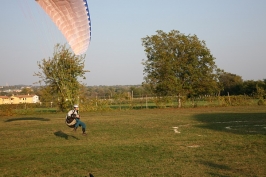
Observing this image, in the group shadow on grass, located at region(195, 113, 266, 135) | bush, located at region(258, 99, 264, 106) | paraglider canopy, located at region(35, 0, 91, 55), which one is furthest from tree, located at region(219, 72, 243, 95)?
paraglider canopy, located at region(35, 0, 91, 55)

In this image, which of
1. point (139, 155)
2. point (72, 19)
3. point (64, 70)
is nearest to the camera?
point (139, 155)

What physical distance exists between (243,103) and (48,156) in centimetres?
3446

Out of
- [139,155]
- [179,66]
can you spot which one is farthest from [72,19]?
[179,66]

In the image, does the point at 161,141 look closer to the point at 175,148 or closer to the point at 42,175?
the point at 175,148

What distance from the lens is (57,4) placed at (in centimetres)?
1312

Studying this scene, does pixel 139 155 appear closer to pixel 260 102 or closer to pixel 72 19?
pixel 72 19

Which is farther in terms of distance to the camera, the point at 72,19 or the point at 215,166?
the point at 72,19

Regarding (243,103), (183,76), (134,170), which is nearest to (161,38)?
(183,76)

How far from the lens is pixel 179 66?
40719mm

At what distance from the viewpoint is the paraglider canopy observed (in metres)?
12.9

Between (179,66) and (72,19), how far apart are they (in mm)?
28291

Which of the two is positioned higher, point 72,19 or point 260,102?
point 72,19

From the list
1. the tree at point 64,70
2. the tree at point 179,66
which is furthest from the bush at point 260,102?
the tree at point 64,70

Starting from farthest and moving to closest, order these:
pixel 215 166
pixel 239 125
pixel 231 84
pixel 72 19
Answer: pixel 231 84 < pixel 239 125 < pixel 72 19 < pixel 215 166
